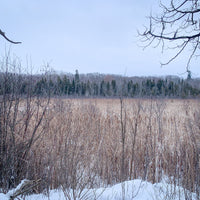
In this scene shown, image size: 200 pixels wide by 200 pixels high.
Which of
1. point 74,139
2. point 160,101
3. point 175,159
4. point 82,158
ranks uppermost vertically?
point 160,101

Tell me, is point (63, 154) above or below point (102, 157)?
above

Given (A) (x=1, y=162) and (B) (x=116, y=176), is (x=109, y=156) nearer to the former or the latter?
(B) (x=116, y=176)

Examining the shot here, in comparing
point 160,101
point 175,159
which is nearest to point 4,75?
point 175,159

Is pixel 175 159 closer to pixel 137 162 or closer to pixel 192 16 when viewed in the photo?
pixel 137 162

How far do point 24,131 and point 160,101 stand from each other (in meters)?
5.20

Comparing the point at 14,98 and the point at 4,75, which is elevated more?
the point at 4,75

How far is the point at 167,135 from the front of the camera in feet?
20.1

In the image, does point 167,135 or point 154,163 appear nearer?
point 154,163

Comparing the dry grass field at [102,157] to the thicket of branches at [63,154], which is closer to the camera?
the thicket of branches at [63,154]

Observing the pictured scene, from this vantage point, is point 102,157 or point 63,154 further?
point 102,157

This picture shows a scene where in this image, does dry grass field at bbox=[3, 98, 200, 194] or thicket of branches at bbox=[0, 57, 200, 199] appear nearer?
thicket of branches at bbox=[0, 57, 200, 199]

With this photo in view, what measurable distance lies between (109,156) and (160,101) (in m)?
3.57

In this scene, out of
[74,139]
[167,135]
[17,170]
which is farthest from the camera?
[167,135]

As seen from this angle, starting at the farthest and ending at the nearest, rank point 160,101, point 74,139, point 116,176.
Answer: point 160,101
point 116,176
point 74,139
